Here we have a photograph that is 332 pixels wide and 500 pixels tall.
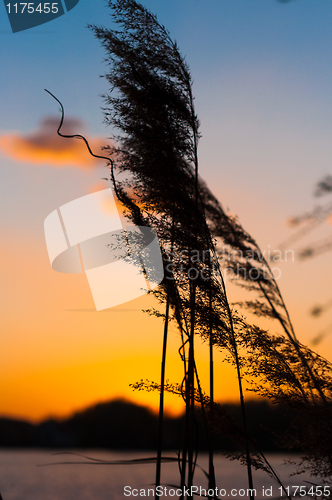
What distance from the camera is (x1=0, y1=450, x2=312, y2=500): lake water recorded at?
4.99 feet

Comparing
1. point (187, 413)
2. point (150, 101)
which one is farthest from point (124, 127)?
point (187, 413)

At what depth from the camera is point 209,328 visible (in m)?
1.46

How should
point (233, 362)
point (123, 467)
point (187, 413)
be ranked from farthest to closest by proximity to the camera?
1. point (123, 467)
2. point (233, 362)
3. point (187, 413)

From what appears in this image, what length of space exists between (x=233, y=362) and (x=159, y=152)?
41.1 inches

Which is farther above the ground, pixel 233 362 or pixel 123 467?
pixel 233 362

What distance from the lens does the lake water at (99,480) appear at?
4.99ft

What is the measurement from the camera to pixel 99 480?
166cm

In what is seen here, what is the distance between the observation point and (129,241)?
59.8 inches

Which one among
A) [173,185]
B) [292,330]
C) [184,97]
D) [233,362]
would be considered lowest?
[233,362]

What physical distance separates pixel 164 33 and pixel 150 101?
39cm

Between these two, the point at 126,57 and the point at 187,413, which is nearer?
the point at 187,413

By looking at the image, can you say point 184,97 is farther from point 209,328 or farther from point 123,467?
point 123,467

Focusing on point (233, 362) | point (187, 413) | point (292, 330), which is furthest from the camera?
point (292, 330)

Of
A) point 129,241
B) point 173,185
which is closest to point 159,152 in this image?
point 173,185
